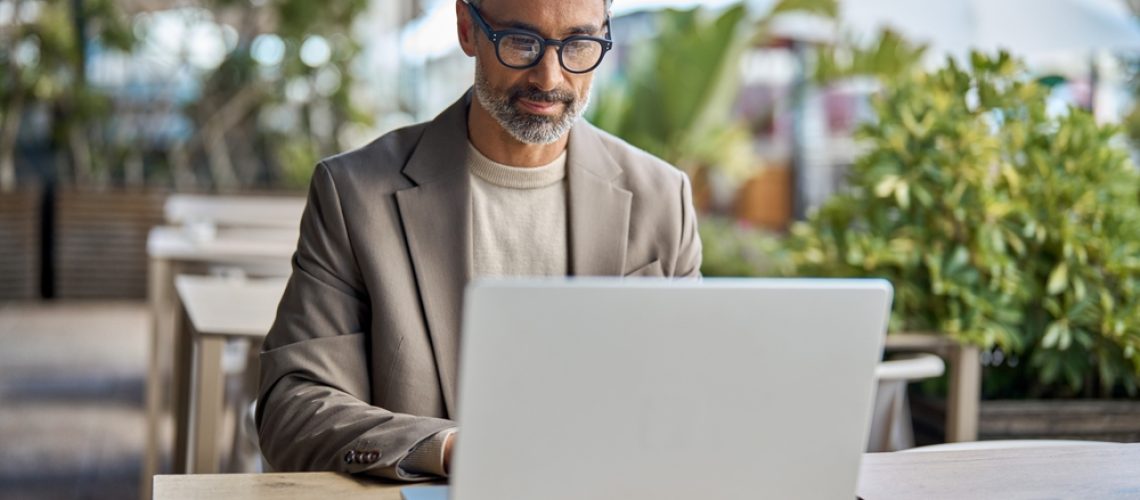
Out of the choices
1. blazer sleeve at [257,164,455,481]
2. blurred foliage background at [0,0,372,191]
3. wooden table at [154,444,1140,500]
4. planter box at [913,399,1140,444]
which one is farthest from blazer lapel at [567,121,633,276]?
blurred foliage background at [0,0,372,191]

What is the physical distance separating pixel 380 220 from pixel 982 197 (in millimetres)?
1836

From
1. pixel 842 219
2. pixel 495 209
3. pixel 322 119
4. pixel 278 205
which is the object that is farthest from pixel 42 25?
pixel 495 209

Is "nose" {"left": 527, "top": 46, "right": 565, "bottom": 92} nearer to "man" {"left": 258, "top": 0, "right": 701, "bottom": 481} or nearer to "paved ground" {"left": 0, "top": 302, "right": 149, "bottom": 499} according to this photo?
"man" {"left": 258, "top": 0, "right": 701, "bottom": 481}

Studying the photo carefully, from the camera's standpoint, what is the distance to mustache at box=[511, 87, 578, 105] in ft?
5.74

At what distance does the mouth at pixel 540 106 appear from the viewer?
1.76 metres

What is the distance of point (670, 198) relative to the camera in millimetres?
1932

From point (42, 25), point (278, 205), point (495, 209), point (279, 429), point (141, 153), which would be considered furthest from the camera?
point (141, 153)

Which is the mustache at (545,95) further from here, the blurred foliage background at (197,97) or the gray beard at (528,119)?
the blurred foliage background at (197,97)

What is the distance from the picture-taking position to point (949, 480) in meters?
1.48

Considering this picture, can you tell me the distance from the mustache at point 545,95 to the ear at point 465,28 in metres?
0.14

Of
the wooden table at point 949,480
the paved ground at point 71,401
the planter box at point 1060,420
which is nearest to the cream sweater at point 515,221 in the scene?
the wooden table at point 949,480

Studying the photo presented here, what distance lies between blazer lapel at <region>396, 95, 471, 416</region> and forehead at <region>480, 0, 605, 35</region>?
Answer: 0.79 feet

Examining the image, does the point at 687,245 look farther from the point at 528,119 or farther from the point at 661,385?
the point at 661,385

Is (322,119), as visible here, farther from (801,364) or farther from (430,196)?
(801,364)
